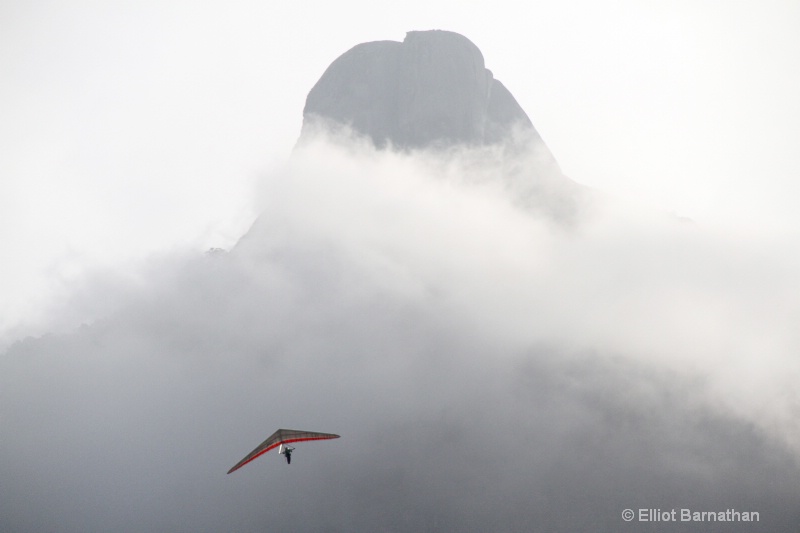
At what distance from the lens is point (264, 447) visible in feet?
325

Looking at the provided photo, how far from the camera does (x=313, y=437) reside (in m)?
99.1

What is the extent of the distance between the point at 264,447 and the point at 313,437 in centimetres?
758
